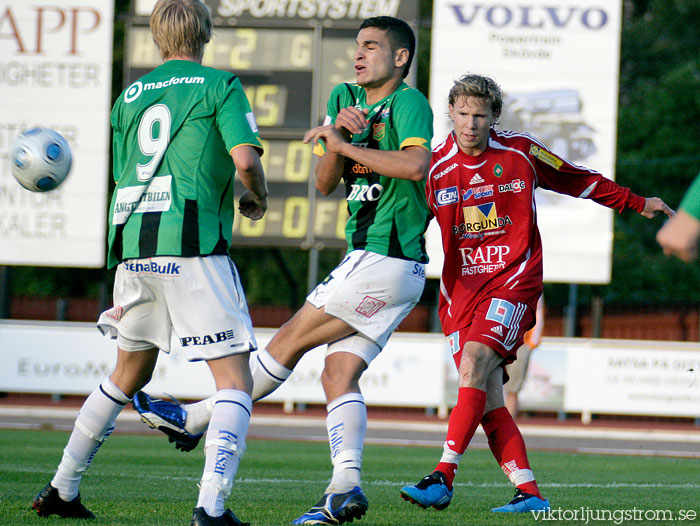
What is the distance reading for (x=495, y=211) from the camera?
5.41 meters

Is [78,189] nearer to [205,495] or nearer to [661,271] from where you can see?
[205,495]

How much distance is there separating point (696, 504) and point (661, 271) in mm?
22740

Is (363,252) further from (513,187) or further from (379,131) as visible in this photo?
(513,187)

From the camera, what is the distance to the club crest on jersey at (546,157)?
18.1ft

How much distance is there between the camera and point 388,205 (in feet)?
15.7

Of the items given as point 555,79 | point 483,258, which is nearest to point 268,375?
point 483,258

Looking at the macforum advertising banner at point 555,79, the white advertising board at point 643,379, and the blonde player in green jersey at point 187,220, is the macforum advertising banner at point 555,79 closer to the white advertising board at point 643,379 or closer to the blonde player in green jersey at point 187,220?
the white advertising board at point 643,379

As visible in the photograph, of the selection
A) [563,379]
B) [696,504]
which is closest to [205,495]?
[696,504]

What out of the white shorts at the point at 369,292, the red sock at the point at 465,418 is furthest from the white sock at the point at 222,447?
the red sock at the point at 465,418

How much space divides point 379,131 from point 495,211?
3.12 feet

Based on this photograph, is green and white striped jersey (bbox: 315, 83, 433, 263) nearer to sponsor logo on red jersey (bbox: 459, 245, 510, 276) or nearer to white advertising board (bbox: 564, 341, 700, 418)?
sponsor logo on red jersey (bbox: 459, 245, 510, 276)

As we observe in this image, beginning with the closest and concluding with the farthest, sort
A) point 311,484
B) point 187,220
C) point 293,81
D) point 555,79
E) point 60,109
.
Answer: point 187,220 → point 311,484 → point 293,81 → point 555,79 → point 60,109

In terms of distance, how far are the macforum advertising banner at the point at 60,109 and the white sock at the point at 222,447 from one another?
11708mm

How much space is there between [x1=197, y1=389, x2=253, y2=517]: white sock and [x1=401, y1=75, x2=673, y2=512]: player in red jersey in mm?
1389
